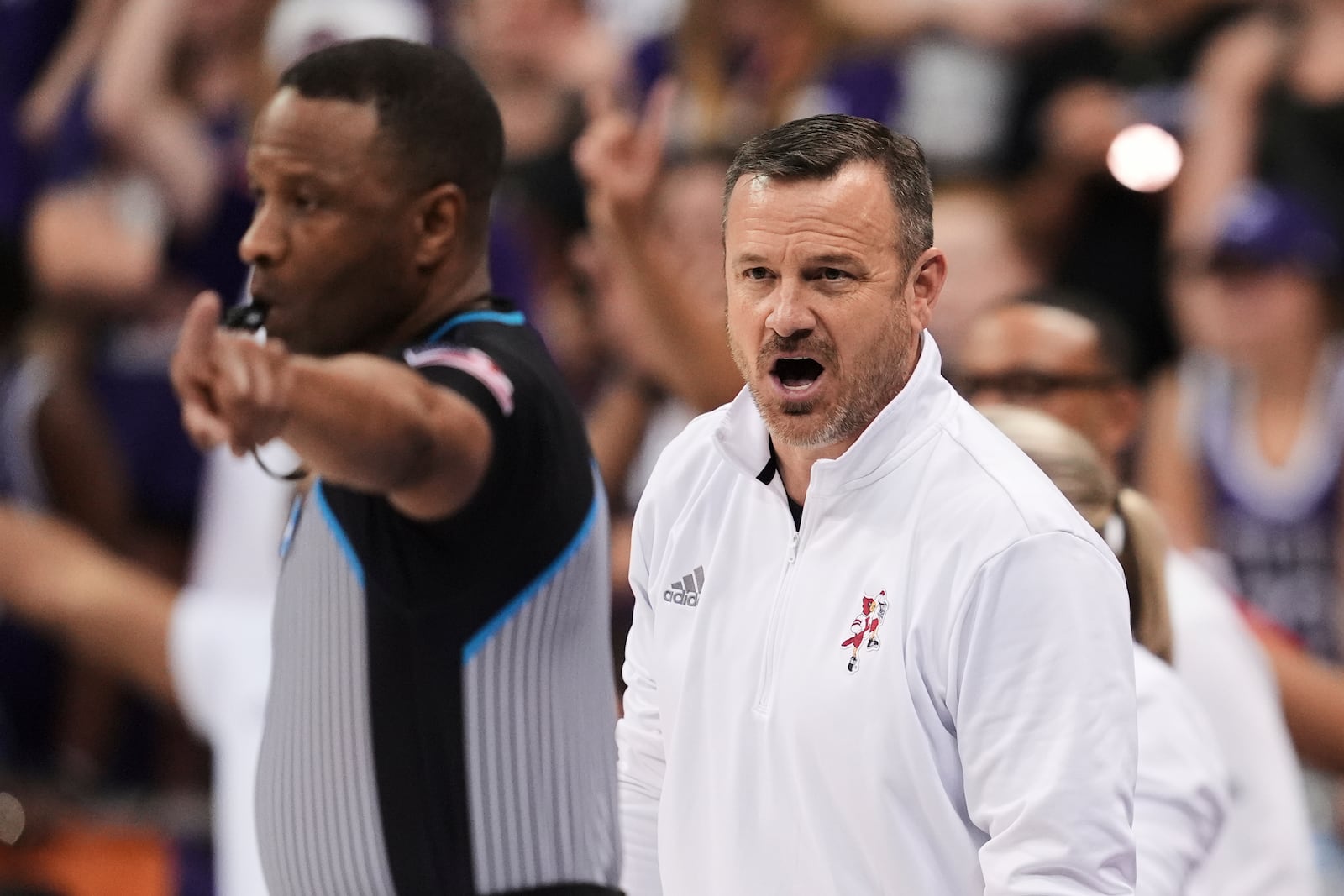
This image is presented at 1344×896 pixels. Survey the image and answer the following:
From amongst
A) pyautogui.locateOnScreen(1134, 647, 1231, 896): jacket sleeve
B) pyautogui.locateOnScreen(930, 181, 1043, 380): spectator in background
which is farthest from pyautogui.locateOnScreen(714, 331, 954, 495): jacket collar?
pyautogui.locateOnScreen(930, 181, 1043, 380): spectator in background

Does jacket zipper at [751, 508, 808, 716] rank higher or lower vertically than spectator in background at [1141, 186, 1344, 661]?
lower

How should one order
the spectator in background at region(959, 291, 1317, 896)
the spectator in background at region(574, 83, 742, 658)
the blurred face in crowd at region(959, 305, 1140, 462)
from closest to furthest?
the spectator in background at region(959, 291, 1317, 896), the spectator in background at region(574, 83, 742, 658), the blurred face in crowd at region(959, 305, 1140, 462)

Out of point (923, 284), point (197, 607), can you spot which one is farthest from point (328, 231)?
point (197, 607)

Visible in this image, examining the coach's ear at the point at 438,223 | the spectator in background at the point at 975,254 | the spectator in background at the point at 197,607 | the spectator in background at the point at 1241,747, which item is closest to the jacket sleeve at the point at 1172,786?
→ the spectator in background at the point at 1241,747

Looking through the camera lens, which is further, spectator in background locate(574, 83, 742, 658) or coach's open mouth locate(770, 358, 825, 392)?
spectator in background locate(574, 83, 742, 658)

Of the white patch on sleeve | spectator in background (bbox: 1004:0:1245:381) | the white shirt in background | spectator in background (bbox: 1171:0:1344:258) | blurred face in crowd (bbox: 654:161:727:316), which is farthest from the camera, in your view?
spectator in background (bbox: 1004:0:1245:381)

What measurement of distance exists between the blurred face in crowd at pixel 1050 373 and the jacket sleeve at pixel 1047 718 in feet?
6.21

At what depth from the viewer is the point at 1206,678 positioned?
318cm

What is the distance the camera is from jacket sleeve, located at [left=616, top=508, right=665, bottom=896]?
7.57 ft

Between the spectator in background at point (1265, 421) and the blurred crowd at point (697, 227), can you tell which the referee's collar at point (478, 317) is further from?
the spectator in background at point (1265, 421)

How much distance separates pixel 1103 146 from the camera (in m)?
5.81

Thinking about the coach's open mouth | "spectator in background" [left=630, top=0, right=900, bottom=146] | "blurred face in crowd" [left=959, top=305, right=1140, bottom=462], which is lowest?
the coach's open mouth

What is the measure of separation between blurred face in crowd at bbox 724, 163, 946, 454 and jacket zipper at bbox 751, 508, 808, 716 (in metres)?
0.14

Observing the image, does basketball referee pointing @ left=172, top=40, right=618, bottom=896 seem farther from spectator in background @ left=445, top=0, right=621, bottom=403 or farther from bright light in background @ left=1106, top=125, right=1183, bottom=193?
bright light in background @ left=1106, top=125, right=1183, bottom=193
